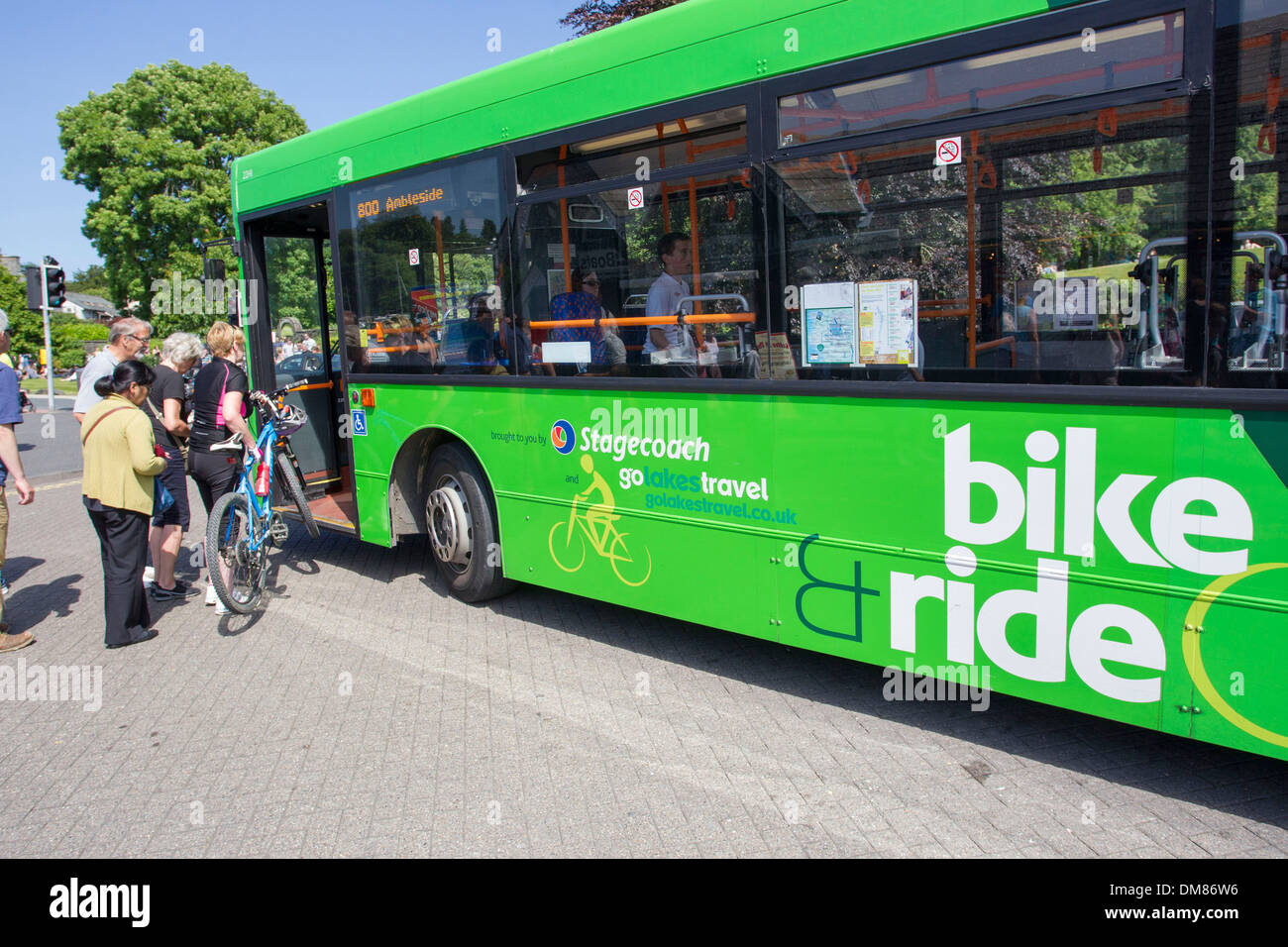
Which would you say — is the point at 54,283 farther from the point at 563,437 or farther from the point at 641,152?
the point at 641,152

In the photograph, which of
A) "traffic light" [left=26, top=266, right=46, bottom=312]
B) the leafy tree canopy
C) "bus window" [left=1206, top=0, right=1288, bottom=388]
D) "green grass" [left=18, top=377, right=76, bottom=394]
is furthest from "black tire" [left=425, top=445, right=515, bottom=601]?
→ "green grass" [left=18, top=377, right=76, bottom=394]

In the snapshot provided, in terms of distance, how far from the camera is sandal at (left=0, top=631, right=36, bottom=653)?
20.0 ft

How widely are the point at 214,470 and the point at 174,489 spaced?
60 cm

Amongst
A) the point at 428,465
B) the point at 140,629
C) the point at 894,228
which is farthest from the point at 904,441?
the point at 140,629

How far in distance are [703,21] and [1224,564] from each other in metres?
3.29

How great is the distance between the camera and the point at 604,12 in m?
14.4

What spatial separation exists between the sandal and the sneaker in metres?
1.08

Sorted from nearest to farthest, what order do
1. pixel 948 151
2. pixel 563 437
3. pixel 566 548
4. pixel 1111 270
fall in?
pixel 1111 270, pixel 948 151, pixel 563 437, pixel 566 548

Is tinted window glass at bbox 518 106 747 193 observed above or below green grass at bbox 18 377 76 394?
above

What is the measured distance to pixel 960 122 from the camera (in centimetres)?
377

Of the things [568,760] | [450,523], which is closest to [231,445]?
[450,523]

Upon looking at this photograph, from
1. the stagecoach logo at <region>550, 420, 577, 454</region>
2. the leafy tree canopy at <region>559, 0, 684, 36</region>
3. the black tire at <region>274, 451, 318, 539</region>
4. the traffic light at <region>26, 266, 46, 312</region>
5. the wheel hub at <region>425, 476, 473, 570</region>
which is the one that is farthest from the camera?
the traffic light at <region>26, 266, 46, 312</region>

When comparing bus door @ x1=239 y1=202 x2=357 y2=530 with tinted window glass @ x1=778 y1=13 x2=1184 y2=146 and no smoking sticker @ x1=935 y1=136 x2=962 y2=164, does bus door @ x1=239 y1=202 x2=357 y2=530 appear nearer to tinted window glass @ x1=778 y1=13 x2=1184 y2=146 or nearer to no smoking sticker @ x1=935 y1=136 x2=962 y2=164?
tinted window glass @ x1=778 y1=13 x2=1184 y2=146
